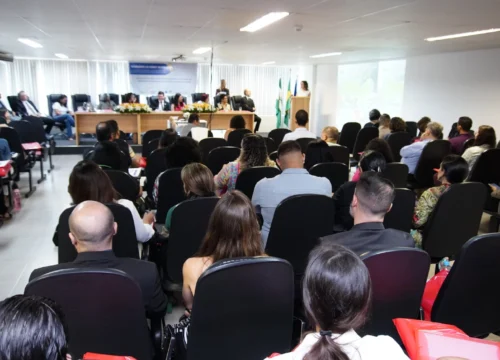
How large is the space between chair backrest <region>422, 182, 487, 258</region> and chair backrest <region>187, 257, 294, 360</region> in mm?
1786

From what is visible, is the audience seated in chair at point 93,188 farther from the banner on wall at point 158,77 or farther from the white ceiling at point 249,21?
the banner on wall at point 158,77

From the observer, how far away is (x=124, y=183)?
3.45 metres

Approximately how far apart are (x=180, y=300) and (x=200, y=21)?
424 cm

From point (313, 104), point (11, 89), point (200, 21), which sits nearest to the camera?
point (200, 21)

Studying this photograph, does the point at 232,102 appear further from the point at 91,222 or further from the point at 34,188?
the point at 91,222

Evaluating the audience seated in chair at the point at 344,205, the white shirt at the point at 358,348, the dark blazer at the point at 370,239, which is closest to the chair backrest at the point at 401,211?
the audience seated in chair at the point at 344,205

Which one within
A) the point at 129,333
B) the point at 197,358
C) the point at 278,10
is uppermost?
the point at 278,10

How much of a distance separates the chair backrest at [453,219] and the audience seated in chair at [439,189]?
0.08 m

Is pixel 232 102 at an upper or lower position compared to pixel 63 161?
upper

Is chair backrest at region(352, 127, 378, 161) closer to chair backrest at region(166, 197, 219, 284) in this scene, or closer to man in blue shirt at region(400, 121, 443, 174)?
man in blue shirt at region(400, 121, 443, 174)

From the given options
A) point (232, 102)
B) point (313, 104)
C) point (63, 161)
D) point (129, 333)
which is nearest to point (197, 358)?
point (129, 333)

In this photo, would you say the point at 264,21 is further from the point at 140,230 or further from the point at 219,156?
the point at 140,230

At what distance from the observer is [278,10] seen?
4926mm

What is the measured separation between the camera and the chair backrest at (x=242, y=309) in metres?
1.55
